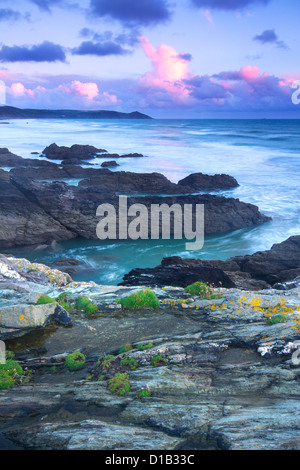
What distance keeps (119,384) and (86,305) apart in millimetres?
4411

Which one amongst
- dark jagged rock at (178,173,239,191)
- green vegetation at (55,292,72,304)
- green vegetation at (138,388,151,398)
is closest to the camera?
green vegetation at (138,388,151,398)

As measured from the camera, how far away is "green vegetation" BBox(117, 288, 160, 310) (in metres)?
12.2

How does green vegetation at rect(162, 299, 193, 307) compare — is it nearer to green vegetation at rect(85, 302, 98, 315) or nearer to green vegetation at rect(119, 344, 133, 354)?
green vegetation at rect(85, 302, 98, 315)

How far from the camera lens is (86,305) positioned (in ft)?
39.6

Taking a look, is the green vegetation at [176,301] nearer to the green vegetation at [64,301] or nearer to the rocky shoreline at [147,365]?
the rocky shoreline at [147,365]

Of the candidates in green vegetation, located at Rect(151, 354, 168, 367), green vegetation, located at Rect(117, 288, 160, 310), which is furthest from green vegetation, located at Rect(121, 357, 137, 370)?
green vegetation, located at Rect(117, 288, 160, 310)

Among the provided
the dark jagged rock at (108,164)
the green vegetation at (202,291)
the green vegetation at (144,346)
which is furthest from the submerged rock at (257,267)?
the dark jagged rock at (108,164)

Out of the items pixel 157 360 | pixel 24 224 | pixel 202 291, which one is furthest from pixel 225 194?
pixel 157 360

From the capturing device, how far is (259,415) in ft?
21.9

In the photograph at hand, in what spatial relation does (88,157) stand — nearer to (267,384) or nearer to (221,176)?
(221,176)

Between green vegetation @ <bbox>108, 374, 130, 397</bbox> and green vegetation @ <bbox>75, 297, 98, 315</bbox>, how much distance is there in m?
3.81

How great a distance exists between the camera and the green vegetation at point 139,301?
12219 millimetres

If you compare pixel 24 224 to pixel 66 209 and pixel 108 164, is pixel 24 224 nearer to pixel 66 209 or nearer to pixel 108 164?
pixel 66 209
